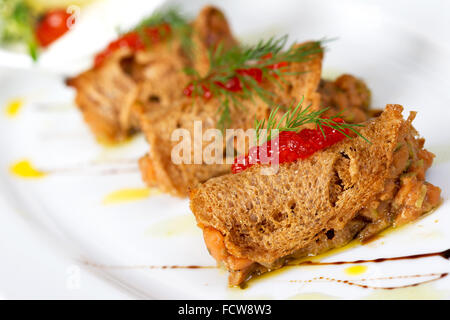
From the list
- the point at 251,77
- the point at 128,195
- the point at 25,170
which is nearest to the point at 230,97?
the point at 251,77

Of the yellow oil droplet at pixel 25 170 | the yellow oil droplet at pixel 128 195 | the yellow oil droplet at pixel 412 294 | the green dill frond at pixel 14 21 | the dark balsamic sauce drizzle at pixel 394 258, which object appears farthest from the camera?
the green dill frond at pixel 14 21

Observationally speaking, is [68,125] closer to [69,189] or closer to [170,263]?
[69,189]

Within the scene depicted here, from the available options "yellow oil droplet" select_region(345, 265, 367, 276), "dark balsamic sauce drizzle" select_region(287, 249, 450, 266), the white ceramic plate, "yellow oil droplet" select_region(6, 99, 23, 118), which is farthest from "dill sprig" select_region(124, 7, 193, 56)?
"yellow oil droplet" select_region(345, 265, 367, 276)

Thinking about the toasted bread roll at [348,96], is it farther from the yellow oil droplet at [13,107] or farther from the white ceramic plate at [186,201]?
the yellow oil droplet at [13,107]

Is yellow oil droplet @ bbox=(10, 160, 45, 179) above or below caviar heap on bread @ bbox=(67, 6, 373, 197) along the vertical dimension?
below

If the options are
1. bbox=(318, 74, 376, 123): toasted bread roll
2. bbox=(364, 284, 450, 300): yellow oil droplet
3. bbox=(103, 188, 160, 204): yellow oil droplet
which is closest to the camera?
bbox=(364, 284, 450, 300): yellow oil droplet

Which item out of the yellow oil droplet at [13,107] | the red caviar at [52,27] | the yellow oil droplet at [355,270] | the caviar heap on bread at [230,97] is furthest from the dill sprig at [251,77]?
the red caviar at [52,27]

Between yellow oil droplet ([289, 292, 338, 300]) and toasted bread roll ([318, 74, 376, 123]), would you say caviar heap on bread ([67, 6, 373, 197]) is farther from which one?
yellow oil droplet ([289, 292, 338, 300])
